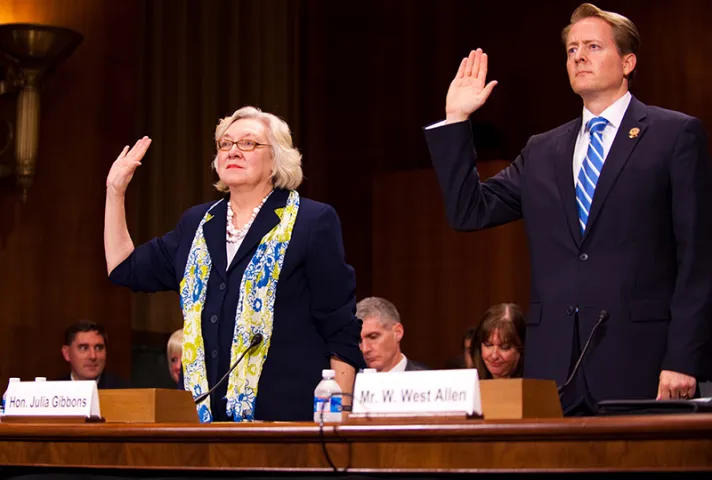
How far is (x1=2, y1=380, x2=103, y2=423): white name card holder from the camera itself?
7.81 feet

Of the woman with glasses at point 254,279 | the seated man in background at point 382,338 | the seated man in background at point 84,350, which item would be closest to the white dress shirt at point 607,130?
the woman with glasses at point 254,279

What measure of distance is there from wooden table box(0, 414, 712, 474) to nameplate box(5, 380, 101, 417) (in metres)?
0.06

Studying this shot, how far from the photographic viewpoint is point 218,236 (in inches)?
120

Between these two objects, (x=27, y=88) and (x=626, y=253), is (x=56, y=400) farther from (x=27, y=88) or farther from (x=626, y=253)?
(x=27, y=88)

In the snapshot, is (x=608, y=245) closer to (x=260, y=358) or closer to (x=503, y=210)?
(x=503, y=210)

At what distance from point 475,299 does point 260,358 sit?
345cm

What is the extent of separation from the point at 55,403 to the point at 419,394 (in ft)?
2.54

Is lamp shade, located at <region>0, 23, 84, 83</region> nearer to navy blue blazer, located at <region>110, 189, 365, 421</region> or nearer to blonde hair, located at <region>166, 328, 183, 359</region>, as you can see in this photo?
blonde hair, located at <region>166, 328, 183, 359</region>

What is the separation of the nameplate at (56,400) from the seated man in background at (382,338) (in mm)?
2579

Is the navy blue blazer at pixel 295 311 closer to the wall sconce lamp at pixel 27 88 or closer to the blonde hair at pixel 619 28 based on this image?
the blonde hair at pixel 619 28

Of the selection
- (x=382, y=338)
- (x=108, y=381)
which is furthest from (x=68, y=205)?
(x=382, y=338)

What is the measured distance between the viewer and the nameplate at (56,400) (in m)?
2.38

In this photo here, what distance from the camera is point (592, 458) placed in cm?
190

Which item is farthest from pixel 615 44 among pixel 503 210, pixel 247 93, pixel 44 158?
pixel 247 93
